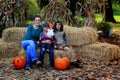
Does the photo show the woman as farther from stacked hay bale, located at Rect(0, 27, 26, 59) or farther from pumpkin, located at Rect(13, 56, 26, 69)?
stacked hay bale, located at Rect(0, 27, 26, 59)

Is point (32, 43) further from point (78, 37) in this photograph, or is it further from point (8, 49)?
point (78, 37)

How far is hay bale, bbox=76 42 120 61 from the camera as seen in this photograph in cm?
773

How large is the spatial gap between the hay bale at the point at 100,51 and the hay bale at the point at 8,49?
60.2 inches

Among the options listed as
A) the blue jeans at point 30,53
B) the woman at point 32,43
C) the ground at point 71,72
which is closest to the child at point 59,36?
the woman at point 32,43

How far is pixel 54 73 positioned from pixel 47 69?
42 centimetres

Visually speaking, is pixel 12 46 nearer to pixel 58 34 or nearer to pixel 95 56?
pixel 58 34

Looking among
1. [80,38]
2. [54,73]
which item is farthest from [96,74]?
[80,38]

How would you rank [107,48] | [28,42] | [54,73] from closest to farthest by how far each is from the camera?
[54,73] < [28,42] < [107,48]

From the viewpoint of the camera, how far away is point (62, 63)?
6.83m

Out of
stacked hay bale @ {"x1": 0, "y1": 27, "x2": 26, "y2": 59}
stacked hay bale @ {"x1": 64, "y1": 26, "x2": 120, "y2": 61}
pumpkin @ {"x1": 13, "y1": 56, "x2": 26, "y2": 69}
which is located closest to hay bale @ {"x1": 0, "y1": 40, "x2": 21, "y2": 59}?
stacked hay bale @ {"x1": 0, "y1": 27, "x2": 26, "y2": 59}

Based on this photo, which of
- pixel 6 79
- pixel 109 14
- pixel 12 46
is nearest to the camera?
pixel 6 79

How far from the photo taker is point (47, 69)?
6965mm

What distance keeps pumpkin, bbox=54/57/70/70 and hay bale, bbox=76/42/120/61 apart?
115 centimetres

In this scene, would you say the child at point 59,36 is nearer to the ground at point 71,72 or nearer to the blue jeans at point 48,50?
the blue jeans at point 48,50
